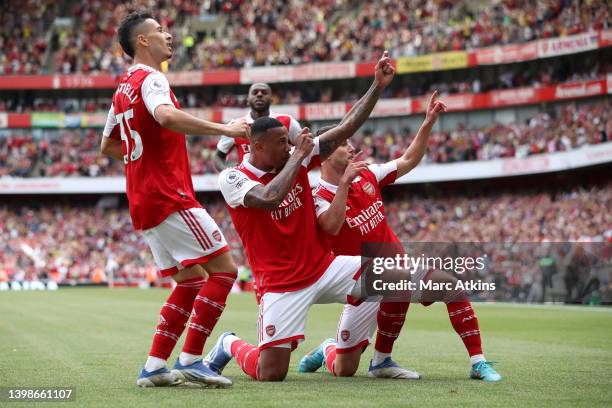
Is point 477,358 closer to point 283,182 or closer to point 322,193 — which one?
point 322,193

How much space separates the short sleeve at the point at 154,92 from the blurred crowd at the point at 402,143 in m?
32.0

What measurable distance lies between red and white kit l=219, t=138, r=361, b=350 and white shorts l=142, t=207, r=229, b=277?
0.47m

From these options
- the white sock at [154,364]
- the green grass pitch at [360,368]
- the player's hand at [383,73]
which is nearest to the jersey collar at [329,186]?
the player's hand at [383,73]

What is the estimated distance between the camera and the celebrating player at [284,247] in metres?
7.46

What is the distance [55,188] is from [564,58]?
93.0 feet

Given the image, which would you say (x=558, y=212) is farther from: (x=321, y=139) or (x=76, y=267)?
(x=321, y=139)

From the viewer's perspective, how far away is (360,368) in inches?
366

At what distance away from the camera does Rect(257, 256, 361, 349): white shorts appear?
7.57 metres

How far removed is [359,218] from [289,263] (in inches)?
44.8

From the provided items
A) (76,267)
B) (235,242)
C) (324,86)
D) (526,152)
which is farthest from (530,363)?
(324,86)

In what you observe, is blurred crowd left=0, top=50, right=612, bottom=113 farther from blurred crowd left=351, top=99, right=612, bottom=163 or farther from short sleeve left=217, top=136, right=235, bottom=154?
short sleeve left=217, top=136, right=235, bottom=154

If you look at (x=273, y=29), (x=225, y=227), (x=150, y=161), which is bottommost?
(x=225, y=227)

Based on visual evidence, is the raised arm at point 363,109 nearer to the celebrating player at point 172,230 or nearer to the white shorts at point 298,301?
the white shorts at point 298,301

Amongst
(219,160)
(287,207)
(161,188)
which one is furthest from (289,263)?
(219,160)
